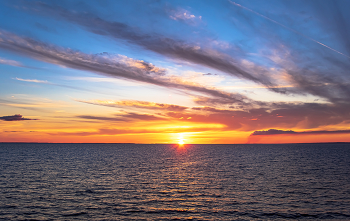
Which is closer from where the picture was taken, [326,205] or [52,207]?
[52,207]

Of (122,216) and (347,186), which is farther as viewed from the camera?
(347,186)

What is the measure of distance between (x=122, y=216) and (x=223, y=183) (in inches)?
1082

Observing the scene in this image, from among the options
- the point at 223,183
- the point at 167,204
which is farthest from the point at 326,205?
the point at 167,204

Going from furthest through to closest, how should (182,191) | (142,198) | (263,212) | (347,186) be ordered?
(347,186), (182,191), (142,198), (263,212)

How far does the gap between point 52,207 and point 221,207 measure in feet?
77.1

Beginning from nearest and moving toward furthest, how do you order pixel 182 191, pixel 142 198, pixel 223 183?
pixel 142 198 → pixel 182 191 → pixel 223 183

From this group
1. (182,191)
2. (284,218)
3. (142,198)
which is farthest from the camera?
(182,191)

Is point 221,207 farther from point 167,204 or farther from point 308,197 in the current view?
point 308,197

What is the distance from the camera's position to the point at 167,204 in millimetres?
34156

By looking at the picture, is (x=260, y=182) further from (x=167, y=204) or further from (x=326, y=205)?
(x=167, y=204)

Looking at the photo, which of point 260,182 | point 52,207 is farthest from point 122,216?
point 260,182

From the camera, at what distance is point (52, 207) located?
1264 inches

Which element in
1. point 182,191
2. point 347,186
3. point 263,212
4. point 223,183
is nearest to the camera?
point 263,212

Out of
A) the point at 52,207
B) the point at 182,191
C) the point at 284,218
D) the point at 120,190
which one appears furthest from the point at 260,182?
the point at 52,207
